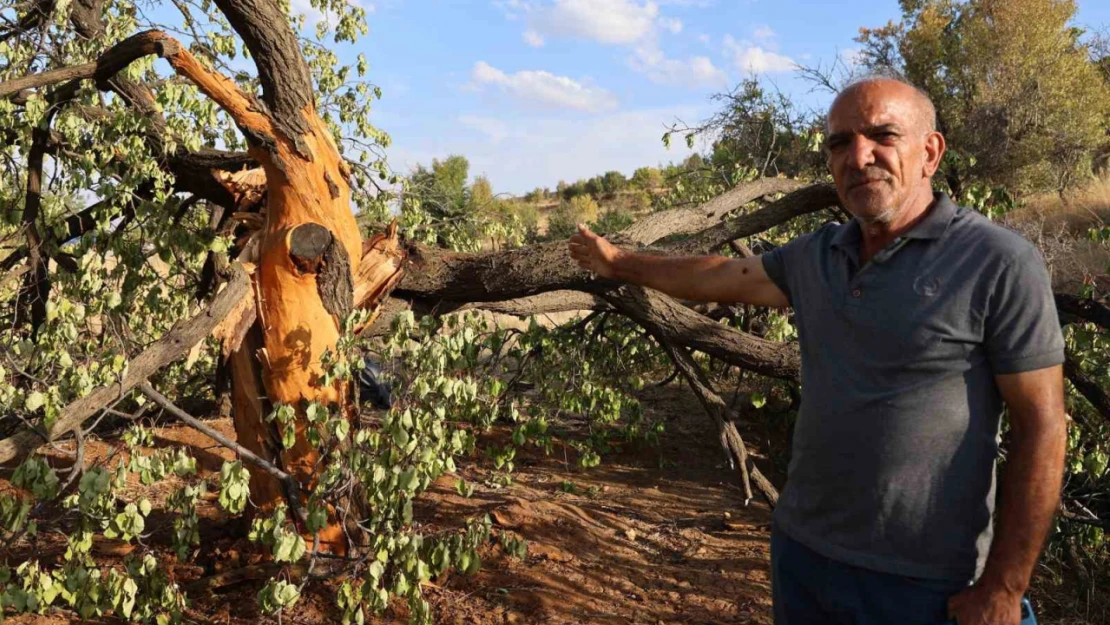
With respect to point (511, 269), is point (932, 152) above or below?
above

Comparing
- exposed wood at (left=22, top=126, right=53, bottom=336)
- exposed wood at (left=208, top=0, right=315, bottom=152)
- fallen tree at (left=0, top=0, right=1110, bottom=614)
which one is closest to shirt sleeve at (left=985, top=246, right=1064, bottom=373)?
fallen tree at (left=0, top=0, right=1110, bottom=614)

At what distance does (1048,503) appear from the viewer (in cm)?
190

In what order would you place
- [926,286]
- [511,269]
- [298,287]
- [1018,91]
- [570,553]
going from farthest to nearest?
[1018,91] → [570,553] → [511,269] → [298,287] → [926,286]

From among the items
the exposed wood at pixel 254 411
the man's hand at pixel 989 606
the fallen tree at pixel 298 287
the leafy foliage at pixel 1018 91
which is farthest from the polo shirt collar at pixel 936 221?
the leafy foliage at pixel 1018 91

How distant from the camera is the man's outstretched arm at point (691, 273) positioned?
8.28 feet

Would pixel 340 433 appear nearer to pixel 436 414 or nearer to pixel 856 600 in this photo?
pixel 436 414

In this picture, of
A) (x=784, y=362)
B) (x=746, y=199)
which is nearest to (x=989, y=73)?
(x=746, y=199)

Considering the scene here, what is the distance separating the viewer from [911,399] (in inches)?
79.1

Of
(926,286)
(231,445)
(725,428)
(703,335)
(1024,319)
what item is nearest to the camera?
(1024,319)

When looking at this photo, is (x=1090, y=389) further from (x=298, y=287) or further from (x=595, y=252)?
(x=298, y=287)

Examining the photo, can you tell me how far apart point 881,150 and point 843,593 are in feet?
3.44

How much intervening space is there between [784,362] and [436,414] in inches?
74.6

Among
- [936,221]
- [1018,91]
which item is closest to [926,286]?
[936,221]

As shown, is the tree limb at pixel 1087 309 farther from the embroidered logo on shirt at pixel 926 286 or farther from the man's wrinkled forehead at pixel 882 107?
the embroidered logo on shirt at pixel 926 286
